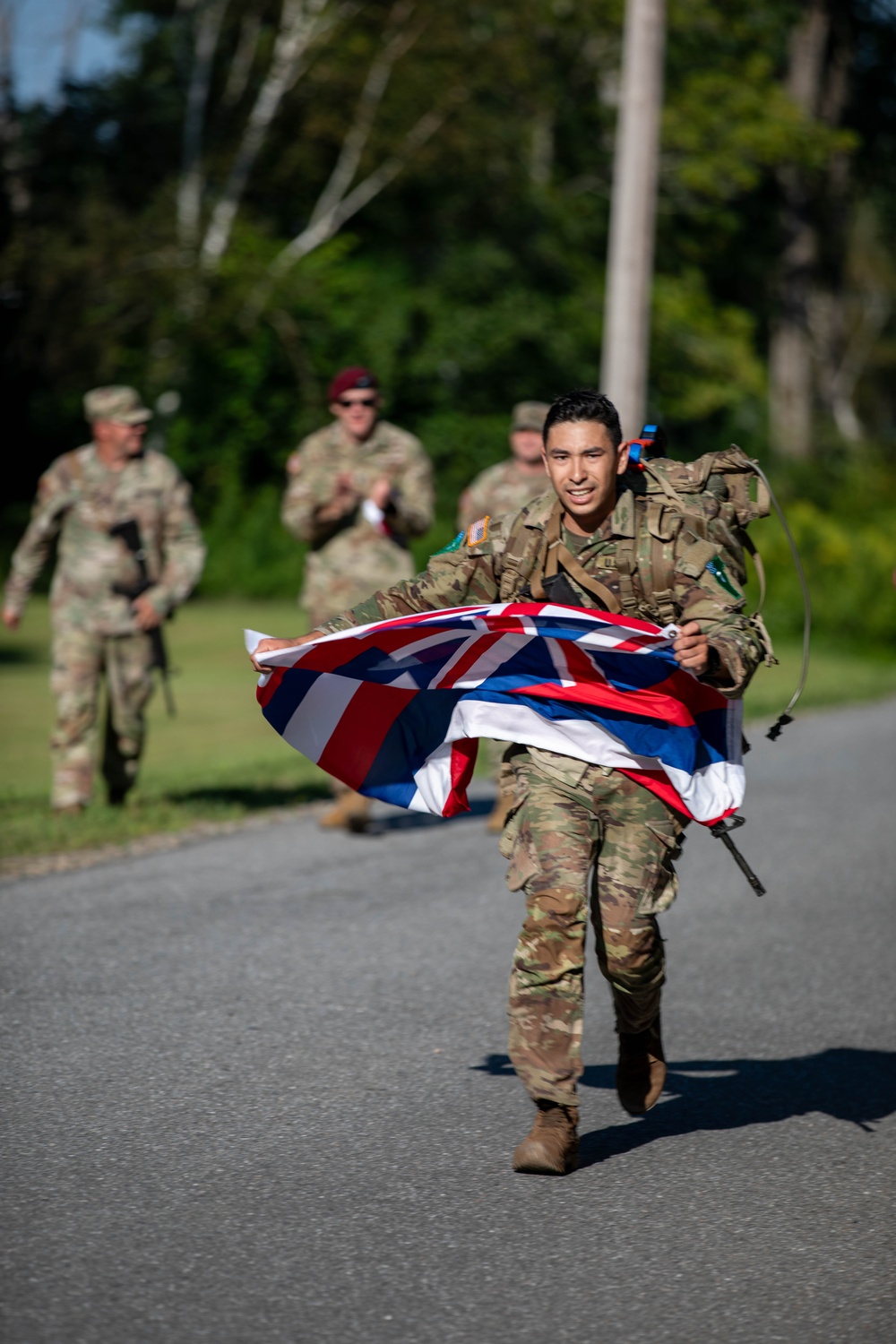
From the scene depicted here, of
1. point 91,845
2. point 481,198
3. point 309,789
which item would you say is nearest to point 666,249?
point 481,198

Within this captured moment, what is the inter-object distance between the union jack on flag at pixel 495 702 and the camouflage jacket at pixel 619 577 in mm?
60

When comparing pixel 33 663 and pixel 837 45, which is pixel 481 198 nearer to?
pixel 837 45

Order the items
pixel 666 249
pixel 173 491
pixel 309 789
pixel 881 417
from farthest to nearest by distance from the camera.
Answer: pixel 881 417
pixel 666 249
pixel 309 789
pixel 173 491

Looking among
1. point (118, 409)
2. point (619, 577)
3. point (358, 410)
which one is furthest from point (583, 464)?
point (118, 409)

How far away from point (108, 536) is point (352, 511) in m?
1.30

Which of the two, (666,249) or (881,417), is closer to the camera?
(666,249)

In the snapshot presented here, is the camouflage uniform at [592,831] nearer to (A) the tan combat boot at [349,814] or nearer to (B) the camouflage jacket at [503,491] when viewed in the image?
(A) the tan combat boot at [349,814]

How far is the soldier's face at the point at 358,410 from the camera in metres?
8.98

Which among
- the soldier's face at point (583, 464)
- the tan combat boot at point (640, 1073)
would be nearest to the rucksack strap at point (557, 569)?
the soldier's face at point (583, 464)

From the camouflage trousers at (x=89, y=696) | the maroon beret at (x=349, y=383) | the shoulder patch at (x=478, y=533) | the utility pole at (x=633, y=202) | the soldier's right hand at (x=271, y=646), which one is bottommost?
the camouflage trousers at (x=89, y=696)

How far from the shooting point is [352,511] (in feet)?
30.3

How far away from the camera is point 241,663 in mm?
17922

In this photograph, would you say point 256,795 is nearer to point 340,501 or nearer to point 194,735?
point 340,501

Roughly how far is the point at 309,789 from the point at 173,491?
96.6 inches
